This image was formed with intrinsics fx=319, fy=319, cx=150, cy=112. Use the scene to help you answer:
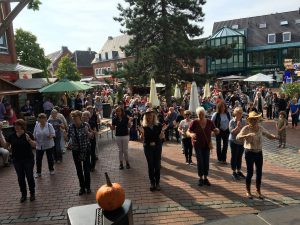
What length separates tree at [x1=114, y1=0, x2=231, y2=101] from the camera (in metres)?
18.9

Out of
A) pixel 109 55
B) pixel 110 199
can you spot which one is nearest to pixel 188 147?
pixel 110 199

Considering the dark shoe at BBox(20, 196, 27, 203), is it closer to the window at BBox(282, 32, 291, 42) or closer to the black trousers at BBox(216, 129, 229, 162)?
the black trousers at BBox(216, 129, 229, 162)

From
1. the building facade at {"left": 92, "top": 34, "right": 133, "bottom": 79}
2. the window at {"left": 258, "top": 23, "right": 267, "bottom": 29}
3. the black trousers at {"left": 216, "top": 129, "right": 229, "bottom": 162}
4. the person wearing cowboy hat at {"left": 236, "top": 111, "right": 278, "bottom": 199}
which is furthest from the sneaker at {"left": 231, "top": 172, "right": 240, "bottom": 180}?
the building facade at {"left": 92, "top": 34, "right": 133, "bottom": 79}

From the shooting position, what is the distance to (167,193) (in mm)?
6422

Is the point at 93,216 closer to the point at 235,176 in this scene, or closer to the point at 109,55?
the point at 235,176

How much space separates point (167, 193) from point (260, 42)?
43099mm

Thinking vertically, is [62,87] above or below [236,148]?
above

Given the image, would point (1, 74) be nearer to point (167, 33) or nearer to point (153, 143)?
point (167, 33)

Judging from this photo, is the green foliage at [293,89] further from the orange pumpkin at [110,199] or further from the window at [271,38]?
the window at [271,38]

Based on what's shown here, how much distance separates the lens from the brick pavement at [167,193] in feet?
17.9

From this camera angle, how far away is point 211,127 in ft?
22.0

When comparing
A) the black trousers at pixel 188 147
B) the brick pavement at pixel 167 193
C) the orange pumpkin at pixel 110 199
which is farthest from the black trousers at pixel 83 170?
the orange pumpkin at pixel 110 199

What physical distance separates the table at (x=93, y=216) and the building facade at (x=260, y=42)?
42269mm

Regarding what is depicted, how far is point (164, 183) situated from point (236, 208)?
6.40 feet
